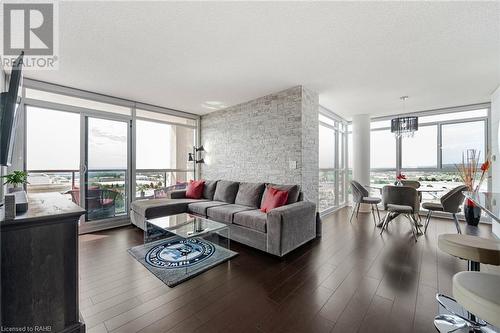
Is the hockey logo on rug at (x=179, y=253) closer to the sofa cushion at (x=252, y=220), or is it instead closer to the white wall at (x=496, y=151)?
the sofa cushion at (x=252, y=220)

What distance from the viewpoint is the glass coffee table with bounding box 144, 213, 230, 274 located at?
2.55 metres

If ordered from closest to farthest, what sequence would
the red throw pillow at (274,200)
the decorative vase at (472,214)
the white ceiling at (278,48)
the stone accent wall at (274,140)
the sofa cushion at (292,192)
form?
the white ceiling at (278,48) < the red throw pillow at (274,200) < the sofa cushion at (292,192) < the stone accent wall at (274,140) < the decorative vase at (472,214)

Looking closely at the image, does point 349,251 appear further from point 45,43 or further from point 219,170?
point 45,43

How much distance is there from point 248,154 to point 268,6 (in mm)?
2895

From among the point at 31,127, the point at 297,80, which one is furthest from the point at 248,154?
the point at 31,127

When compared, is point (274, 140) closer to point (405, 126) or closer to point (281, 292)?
point (281, 292)

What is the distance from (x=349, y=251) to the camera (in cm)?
296

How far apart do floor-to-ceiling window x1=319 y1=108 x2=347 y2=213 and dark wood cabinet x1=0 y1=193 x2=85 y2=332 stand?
458 cm

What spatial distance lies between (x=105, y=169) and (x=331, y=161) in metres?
5.37

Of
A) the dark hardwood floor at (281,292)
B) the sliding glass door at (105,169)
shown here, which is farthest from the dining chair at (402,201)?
the sliding glass door at (105,169)

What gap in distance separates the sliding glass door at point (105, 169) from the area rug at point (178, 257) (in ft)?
5.58

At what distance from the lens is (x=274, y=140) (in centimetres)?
397

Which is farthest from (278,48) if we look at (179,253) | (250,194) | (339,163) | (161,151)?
Answer: (339,163)

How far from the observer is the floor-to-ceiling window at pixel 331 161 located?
507 cm
